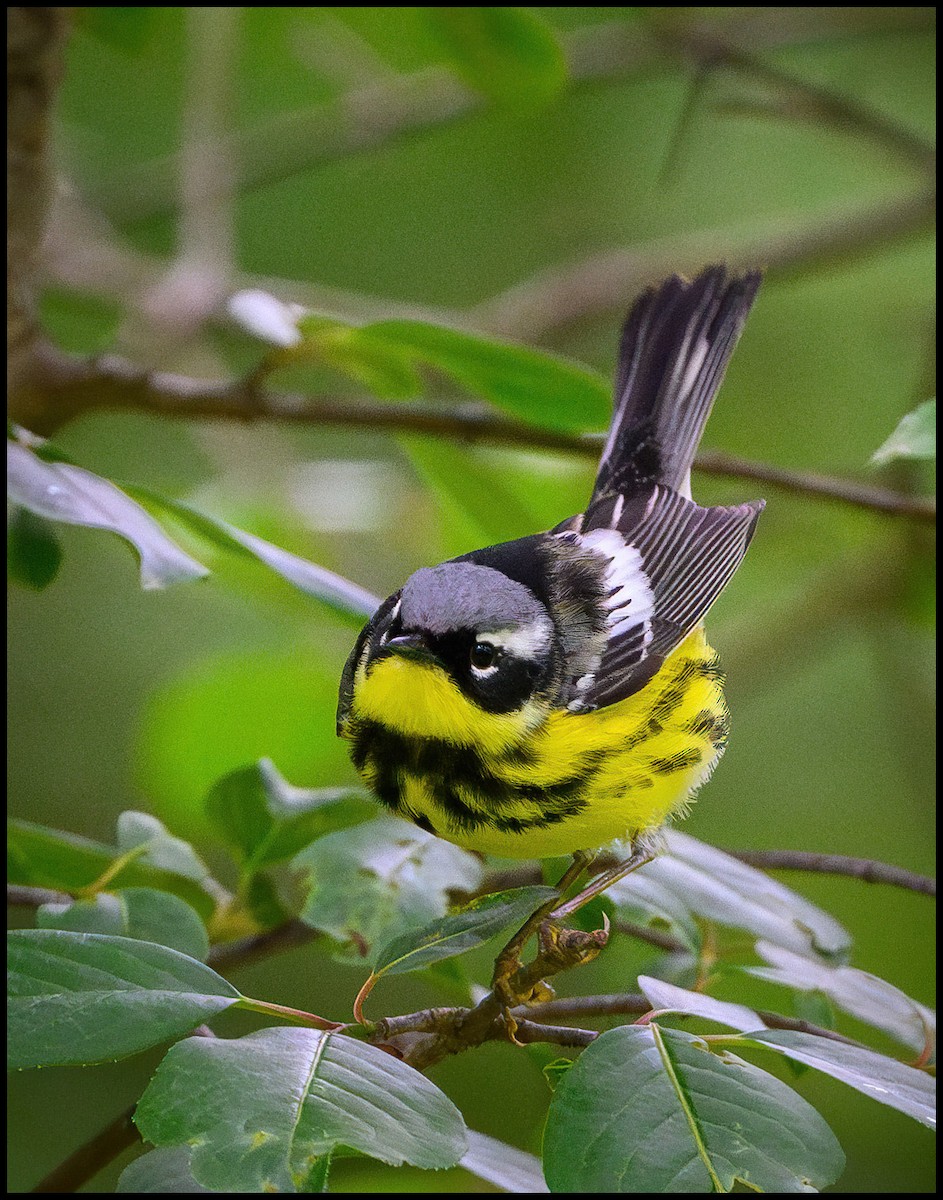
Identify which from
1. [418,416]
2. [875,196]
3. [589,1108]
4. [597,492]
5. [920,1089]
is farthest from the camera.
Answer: [875,196]

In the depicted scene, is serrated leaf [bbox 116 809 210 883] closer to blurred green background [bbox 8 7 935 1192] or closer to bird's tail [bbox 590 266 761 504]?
blurred green background [bbox 8 7 935 1192]

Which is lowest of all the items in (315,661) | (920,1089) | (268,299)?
(920,1089)

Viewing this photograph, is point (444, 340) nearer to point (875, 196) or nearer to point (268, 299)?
point (268, 299)

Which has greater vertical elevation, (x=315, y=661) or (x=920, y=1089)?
(x=315, y=661)

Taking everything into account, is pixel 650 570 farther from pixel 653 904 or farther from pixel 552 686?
pixel 653 904

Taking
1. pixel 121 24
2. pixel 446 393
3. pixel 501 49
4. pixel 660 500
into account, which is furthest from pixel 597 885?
pixel 446 393

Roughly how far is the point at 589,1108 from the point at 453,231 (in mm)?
3955

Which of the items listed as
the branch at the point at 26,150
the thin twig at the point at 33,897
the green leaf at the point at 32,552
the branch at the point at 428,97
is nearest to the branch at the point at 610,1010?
the thin twig at the point at 33,897

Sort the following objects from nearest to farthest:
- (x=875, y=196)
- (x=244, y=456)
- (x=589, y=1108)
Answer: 1. (x=589, y=1108)
2. (x=244, y=456)
3. (x=875, y=196)

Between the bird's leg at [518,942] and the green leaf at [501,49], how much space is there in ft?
4.34

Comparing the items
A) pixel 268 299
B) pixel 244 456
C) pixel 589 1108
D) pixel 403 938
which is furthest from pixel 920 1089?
pixel 244 456

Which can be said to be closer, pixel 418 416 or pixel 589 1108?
pixel 589 1108

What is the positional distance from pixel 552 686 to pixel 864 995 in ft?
1.57

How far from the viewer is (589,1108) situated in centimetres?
82
